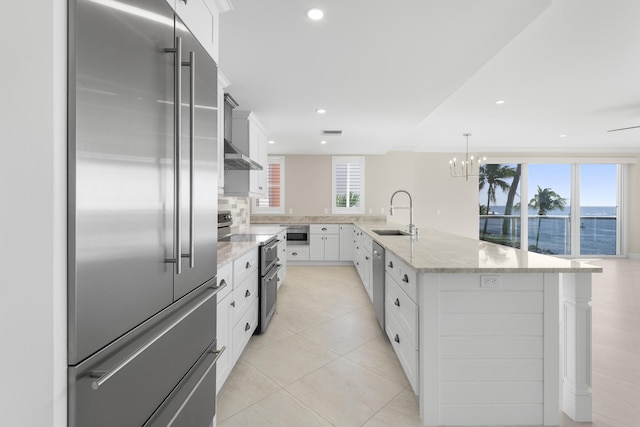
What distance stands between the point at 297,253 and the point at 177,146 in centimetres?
517

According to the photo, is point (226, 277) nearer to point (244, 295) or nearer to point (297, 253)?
point (244, 295)

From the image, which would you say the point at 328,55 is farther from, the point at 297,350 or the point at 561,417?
the point at 561,417

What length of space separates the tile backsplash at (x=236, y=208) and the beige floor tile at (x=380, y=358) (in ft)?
7.74

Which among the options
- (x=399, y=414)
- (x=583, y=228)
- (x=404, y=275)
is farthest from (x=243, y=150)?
(x=583, y=228)

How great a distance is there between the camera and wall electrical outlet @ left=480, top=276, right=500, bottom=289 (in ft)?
5.27

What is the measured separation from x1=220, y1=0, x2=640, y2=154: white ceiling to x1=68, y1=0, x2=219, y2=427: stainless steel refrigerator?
41.6 inches

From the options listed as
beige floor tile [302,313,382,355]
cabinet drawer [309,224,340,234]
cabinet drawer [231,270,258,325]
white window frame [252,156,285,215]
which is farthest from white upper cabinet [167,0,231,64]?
white window frame [252,156,285,215]

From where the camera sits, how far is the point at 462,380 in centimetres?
160

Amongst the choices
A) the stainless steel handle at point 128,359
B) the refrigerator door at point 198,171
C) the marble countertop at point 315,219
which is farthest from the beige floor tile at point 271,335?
the marble countertop at point 315,219

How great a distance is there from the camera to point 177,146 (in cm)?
99

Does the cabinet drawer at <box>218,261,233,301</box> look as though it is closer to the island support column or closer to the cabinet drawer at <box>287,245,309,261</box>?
the island support column

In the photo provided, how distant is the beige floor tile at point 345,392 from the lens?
1.70m

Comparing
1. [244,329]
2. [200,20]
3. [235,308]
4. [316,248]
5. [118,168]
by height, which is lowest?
[244,329]

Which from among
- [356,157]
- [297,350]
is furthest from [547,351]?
[356,157]
